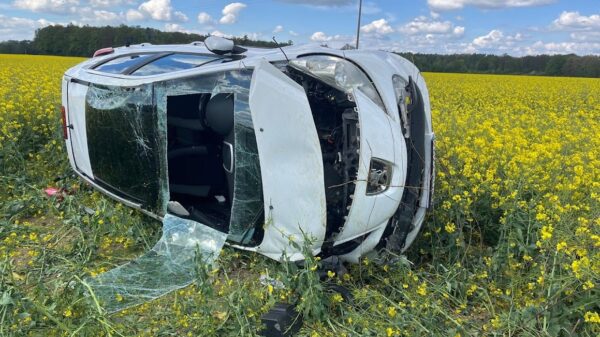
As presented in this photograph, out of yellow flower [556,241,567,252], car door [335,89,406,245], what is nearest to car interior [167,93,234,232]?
car door [335,89,406,245]

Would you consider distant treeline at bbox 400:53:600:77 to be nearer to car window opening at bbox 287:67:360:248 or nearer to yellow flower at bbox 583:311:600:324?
car window opening at bbox 287:67:360:248

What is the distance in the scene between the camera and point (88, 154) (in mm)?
4648

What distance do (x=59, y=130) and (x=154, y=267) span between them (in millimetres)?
3606

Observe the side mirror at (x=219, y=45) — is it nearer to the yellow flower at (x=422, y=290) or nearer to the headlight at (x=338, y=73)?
the headlight at (x=338, y=73)

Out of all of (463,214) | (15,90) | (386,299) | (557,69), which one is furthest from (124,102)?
(557,69)

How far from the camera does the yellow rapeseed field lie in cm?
285

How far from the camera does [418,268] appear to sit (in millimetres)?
3838

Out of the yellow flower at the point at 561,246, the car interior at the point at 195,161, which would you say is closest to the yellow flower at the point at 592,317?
the yellow flower at the point at 561,246

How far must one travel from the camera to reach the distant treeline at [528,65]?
37.1 metres

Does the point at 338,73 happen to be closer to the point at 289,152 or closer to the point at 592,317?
the point at 289,152

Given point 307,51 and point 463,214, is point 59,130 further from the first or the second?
point 463,214

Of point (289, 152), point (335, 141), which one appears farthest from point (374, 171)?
point (289, 152)

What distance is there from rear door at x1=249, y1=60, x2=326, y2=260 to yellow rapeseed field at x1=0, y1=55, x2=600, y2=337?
308mm

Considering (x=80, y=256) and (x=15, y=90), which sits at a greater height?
(x=15, y=90)
